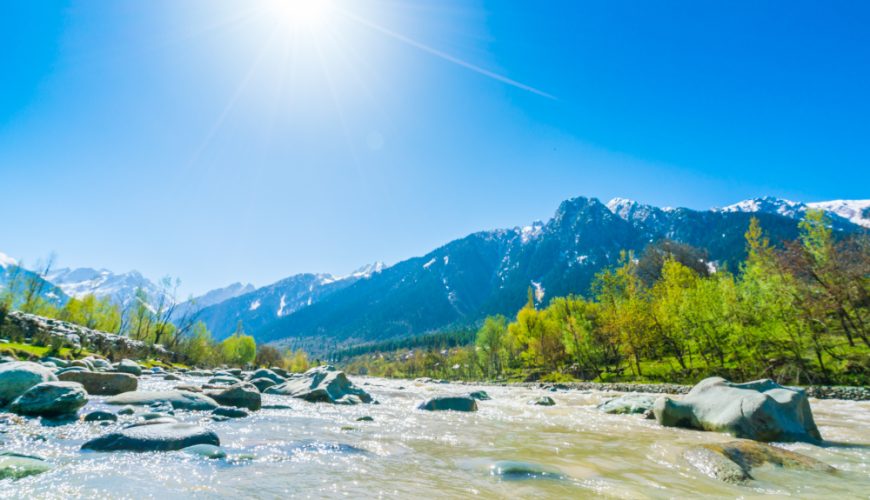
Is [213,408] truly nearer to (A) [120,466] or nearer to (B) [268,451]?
(B) [268,451]

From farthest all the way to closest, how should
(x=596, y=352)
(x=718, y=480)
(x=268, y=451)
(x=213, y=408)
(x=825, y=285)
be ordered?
1. (x=596, y=352)
2. (x=825, y=285)
3. (x=213, y=408)
4. (x=268, y=451)
5. (x=718, y=480)

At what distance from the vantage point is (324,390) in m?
22.3

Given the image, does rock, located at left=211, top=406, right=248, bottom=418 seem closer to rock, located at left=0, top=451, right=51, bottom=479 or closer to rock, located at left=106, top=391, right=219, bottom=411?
rock, located at left=106, top=391, right=219, bottom=411

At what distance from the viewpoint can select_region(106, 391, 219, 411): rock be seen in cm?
1397

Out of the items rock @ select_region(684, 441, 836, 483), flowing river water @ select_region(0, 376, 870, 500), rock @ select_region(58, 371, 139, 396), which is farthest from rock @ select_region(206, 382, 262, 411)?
rock @ select_region(684, 441, 836, 483)

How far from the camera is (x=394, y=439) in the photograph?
10867mm

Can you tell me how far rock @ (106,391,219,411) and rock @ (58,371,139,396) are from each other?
2282 millimetres

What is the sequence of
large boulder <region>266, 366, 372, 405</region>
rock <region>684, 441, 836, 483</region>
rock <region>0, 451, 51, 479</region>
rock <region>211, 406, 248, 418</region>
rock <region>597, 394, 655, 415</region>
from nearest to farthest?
rock <region>0, 451, 51, 479</region>
rock <region>684, 441, 836, 483</region>
rock <region>211, 406, 248, 418</region>
rock <region>597, 394, 655, 415</region>
large boulder <region>266, 366, 372, 405</region>

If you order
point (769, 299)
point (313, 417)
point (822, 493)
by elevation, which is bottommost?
point (313, 417)

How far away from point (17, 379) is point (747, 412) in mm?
22494


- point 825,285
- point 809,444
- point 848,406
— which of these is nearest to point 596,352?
point 825,285

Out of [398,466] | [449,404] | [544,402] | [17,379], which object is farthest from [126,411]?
[544,402]

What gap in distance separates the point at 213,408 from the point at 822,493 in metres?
17.1

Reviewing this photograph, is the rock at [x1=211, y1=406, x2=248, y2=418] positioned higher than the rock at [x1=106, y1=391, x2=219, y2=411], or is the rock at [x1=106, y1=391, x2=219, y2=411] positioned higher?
the rock at [x1=106, y1=391, x2=219, y2=411]
